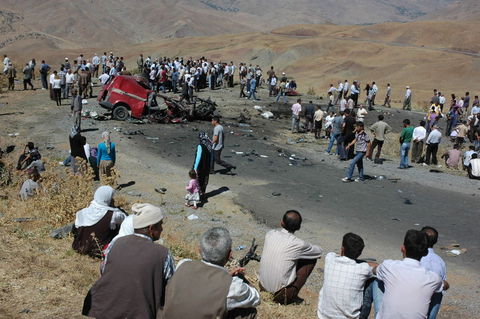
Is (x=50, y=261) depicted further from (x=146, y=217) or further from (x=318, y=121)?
(x=318, y=121)

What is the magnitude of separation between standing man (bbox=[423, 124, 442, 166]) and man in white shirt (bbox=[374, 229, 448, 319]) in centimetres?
1231

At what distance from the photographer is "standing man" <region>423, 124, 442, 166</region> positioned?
15609 mm

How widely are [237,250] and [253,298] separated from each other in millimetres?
4496

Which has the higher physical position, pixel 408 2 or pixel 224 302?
pixel 408 2

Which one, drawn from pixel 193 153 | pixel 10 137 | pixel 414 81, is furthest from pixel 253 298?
pixel 414 81

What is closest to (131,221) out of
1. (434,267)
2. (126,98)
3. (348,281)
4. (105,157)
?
(348,281)

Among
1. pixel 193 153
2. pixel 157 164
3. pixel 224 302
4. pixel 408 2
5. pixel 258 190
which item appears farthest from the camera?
pixel 408 2

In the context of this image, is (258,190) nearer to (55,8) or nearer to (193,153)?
(193,153)

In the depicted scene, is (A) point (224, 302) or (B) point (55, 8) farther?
(B) point (55, 8)

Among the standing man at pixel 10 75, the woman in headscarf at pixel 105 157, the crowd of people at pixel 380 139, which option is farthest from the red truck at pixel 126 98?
the standing man at pixel 10 75

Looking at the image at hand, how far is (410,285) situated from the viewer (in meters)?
4.11

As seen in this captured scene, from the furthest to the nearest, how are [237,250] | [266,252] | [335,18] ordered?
[335,18], [237,250], [266,252]

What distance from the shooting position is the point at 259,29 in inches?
4299

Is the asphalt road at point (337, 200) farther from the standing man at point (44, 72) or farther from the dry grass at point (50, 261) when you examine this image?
the standing man at point (44, 72)
